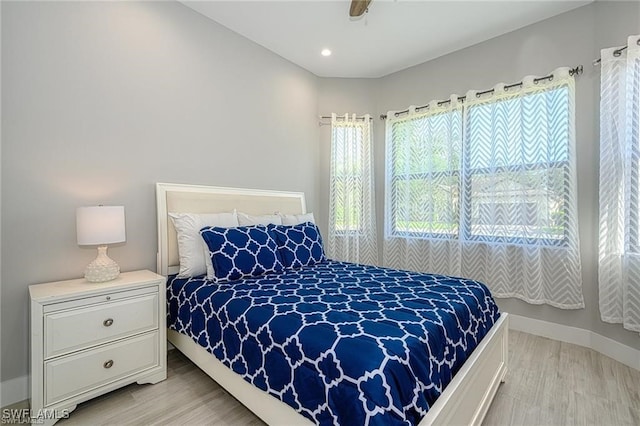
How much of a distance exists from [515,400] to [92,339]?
254 cm

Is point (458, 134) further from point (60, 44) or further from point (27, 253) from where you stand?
point (27, 253)

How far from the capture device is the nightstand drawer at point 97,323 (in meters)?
1.58

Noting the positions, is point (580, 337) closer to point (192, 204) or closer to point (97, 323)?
point (192, 204)

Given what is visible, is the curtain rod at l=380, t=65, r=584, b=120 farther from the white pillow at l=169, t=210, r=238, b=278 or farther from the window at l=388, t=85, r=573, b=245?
the white pillow at l=169, t=210, r=238, b=278

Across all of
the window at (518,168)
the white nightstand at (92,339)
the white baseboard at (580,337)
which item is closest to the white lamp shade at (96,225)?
the white nightstand at (92,339)

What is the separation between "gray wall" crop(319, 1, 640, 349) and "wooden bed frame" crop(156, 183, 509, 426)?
111 centimetres

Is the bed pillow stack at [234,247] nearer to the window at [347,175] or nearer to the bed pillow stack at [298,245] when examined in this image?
the bed pillow stack at [298,245]

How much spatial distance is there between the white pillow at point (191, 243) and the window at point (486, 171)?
2358mm

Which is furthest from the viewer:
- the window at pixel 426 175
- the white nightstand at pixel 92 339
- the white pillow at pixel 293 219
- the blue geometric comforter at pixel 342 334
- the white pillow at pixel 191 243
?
the window at pixel 426 175

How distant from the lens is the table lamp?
1.79 metres

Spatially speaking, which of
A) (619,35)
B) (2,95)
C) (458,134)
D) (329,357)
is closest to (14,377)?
(2,95)

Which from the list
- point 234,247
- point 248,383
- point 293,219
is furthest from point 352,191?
point 248,383

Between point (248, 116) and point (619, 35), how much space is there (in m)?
3.22

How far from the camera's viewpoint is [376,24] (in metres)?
2.85
